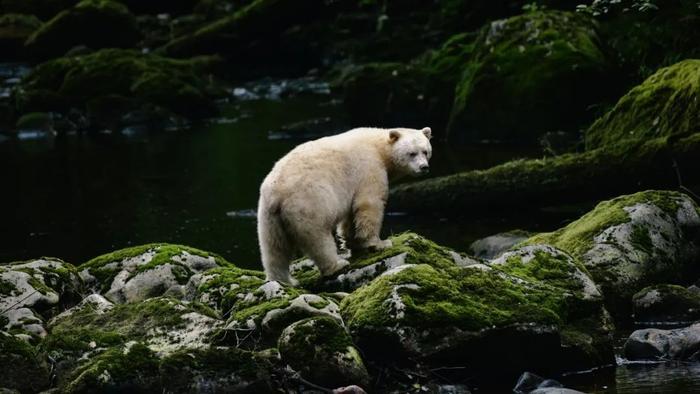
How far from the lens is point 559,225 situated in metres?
18.9

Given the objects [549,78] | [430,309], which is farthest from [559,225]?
[549,78]

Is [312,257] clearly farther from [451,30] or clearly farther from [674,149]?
[451,30]

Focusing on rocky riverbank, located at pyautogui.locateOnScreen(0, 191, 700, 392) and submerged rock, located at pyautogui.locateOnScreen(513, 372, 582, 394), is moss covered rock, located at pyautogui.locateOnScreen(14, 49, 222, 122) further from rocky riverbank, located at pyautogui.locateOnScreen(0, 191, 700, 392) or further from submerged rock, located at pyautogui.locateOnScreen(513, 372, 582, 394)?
submerged rock, located at pyautogui.locateOnScreen(513, 372, 582, 394)

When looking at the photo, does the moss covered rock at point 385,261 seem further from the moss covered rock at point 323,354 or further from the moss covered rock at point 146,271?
→ the moss covered rock at point 323,354

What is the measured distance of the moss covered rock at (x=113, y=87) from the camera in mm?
39938

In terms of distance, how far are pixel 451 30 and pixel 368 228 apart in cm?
3363

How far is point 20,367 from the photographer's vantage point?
33.4ft

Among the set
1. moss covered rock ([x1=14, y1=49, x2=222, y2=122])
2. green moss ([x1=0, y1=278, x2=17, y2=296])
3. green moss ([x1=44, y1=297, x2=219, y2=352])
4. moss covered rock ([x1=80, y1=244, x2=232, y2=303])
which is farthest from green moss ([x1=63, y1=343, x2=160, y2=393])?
moss covered rock ([x1=14, y1=49, x2=222, y2=122])

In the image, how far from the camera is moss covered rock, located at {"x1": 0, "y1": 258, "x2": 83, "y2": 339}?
11398 mm

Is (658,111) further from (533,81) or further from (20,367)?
(20,367)

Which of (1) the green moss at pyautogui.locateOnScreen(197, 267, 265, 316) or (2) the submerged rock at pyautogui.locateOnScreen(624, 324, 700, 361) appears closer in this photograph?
(2) the submerged rock at pyautogui.locateOnScreen(624, 324, 700, 361)

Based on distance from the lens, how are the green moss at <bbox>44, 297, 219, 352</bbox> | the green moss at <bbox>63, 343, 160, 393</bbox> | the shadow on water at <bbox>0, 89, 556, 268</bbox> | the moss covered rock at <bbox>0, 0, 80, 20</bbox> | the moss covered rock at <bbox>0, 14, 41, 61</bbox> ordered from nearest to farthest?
the green moss at <bbox>63, 343, 160, 393</bbox>, the green moss at <bbox>44, 297, 219, 352</bbox>, the shadow on water at <bbox>0, 89, 556, 268</bbox>, the moss covered rock at <bbox>0, 14, 41, 61</bbox>, the moss covered rock at <bbox>0, 0, 80, 20</bbox>

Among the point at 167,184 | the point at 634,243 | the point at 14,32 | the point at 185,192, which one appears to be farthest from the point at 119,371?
the point at 14,32

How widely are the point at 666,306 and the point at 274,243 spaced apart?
14.0 feet
